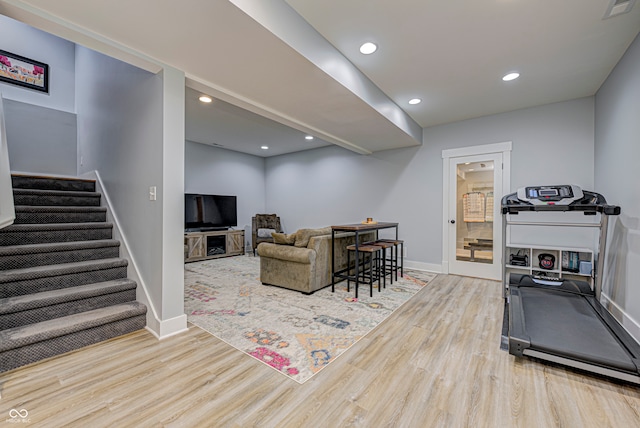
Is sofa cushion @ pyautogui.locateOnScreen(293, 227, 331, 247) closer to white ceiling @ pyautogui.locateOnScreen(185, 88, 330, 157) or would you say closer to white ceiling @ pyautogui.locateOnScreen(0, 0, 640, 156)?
white ceiling @ pyautogui.locateOnScreen(0, 0, 640, 156)

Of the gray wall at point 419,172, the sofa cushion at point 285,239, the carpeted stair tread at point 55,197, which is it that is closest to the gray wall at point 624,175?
the gray wall at point 419,172

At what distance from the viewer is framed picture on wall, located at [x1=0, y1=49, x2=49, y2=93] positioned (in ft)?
12.8

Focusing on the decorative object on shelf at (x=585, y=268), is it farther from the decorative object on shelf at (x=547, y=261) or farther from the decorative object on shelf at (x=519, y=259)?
the decorative object on shelf at (x=519, y=259)

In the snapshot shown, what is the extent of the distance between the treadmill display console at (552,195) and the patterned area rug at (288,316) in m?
1.73

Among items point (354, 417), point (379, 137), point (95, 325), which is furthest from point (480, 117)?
point (95, 325)

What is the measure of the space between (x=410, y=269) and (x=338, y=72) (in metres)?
3.65

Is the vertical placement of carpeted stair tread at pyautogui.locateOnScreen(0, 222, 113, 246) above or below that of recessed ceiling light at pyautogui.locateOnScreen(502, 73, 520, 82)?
below

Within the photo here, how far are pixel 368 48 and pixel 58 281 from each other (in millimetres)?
3467

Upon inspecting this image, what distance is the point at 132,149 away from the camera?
8.92ft

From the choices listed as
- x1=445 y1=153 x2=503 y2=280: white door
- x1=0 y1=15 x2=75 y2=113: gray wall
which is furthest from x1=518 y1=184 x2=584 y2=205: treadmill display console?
x1=0 y1=15 x2=75 y2=113: gray wall

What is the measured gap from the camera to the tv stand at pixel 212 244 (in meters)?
5.53

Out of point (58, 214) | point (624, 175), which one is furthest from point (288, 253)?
point (624, 175)

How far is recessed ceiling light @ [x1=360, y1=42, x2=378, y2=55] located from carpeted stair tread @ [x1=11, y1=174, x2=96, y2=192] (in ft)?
12.1

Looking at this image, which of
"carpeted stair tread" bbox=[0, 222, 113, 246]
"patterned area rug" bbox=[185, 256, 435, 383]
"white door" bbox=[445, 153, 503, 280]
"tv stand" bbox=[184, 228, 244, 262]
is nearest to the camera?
"patterned area rug" bbox=[185, 256, 435, 383]
